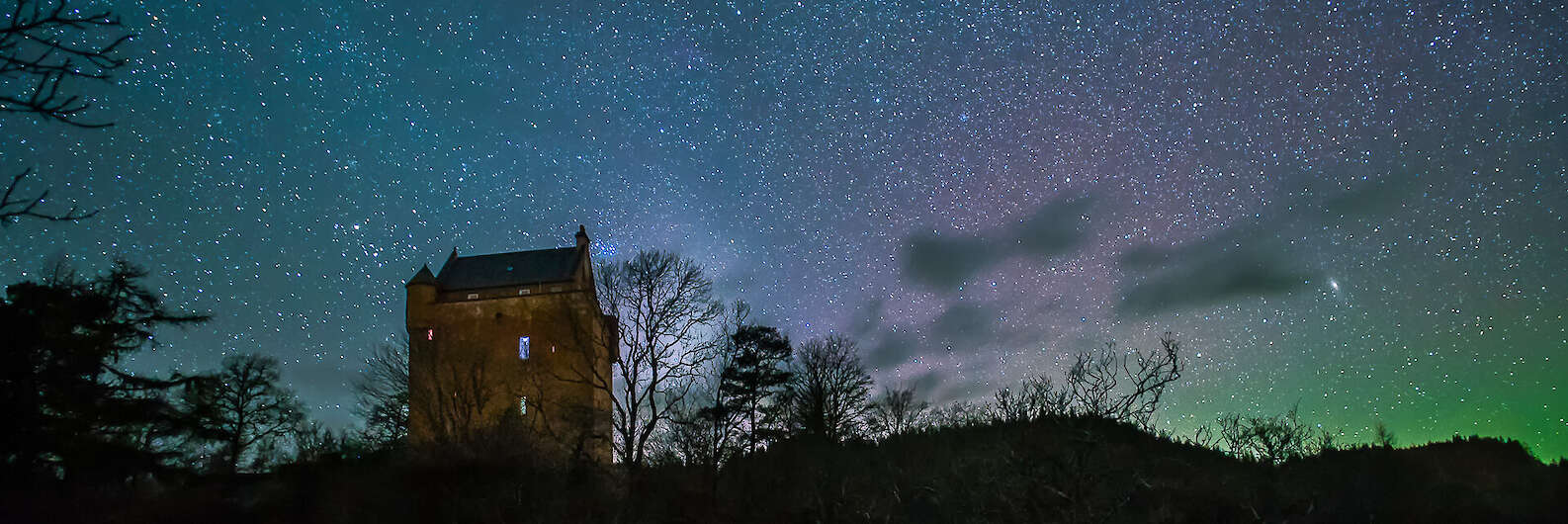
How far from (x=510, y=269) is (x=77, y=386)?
21231 mm

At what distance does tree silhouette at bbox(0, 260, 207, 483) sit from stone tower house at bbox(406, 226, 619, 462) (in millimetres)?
12424

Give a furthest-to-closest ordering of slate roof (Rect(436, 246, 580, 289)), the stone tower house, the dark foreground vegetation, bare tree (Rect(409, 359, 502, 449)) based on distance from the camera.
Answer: slate roof (Rect(436, 246, 580, 289))
the stone tower house
bare tree (Rect(409, 359, 502, 449))
the dark foreground vegetation

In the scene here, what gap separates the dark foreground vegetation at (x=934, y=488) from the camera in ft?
68.5

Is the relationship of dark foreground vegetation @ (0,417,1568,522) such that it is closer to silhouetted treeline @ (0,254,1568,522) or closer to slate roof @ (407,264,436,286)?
silhouetted treeline @ (0,254,1568,522)

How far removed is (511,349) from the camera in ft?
143

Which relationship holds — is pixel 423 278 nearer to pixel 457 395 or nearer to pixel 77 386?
pixel 457 395

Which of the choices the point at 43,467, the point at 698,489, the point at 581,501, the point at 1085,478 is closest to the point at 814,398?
the point at 698,489

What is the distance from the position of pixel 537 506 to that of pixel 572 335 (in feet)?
62.1

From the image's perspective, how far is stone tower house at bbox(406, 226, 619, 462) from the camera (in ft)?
137

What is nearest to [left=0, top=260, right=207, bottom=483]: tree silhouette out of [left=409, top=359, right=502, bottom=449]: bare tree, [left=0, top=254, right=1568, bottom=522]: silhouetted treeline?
[left=0, top=254, right=1568, bottom=522]: silhouetted treeline

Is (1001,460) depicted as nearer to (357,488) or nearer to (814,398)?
(357,488)

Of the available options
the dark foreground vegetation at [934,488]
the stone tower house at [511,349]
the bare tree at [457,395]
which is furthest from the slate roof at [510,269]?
the dark foreground vegetation at [934,488]

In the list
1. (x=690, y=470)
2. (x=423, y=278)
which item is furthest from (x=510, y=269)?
(x=690, y=470)

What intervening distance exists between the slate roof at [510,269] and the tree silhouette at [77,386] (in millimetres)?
15423
